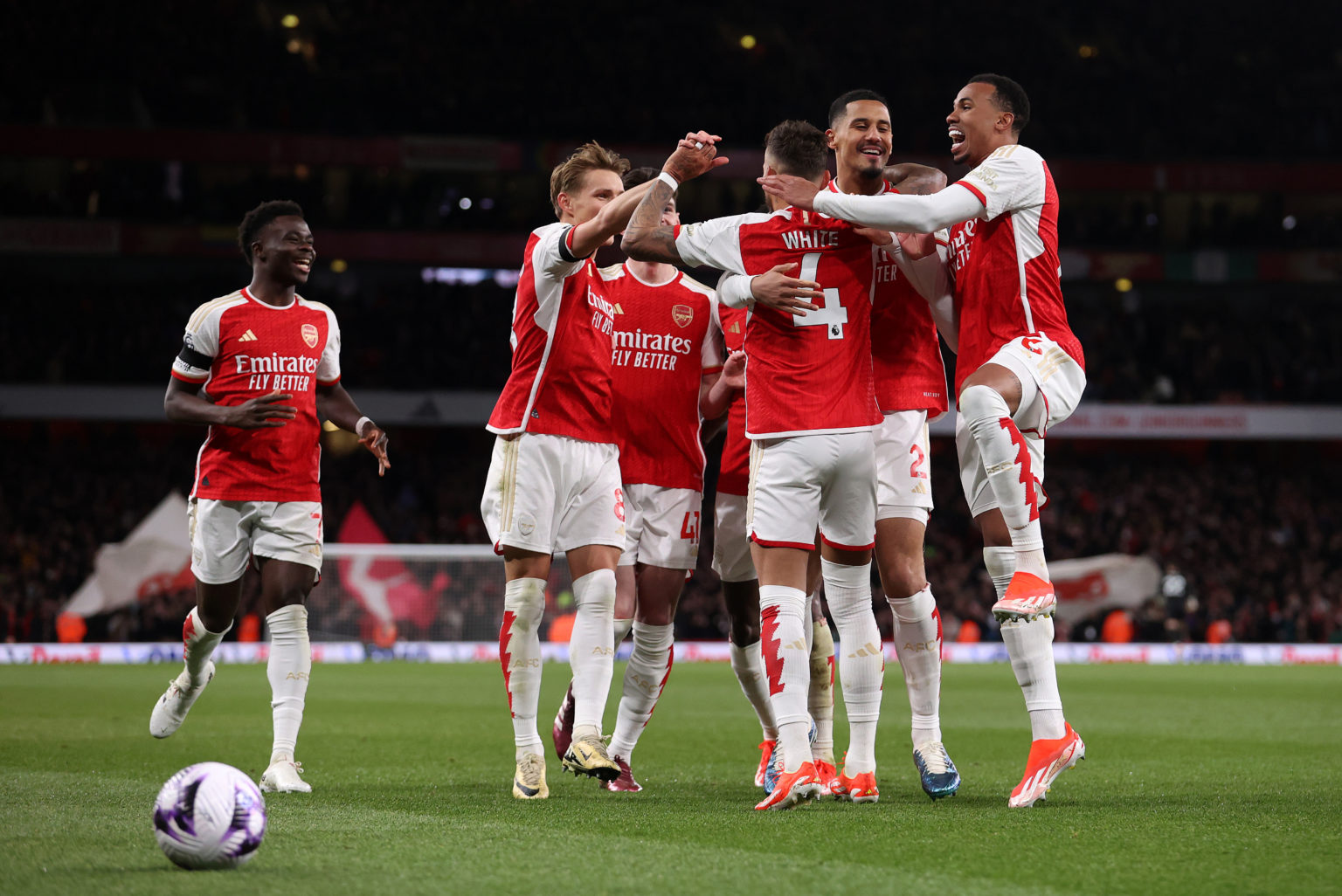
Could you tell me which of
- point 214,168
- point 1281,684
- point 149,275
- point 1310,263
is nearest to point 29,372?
point 149,275

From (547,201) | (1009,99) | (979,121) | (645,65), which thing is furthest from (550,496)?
(645,65)

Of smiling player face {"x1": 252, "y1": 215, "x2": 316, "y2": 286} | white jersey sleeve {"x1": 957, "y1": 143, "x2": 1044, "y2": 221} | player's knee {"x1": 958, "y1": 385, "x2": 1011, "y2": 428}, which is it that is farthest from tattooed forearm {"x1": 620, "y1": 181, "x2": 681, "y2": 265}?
smiling player face {"x1": 252, "y1": 215, "x2": 316, "y2": 286}

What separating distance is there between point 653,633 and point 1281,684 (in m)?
12.7

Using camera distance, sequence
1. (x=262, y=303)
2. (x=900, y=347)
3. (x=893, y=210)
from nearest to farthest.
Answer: (x=893, y=210) → (x=900, y=347) → (x=262, y=303)

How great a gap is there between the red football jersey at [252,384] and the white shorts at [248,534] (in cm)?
5

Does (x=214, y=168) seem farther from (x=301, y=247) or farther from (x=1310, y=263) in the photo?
(x=301, y=247)

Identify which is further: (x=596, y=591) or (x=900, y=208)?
(x=596, y=591)

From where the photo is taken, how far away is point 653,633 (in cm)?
665

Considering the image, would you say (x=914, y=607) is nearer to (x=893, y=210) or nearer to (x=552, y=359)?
(x=893, y=210)

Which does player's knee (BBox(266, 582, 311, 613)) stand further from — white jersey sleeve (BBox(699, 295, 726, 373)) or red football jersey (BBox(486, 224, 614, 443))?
white jersey sleeve (BBox(699, 295, 726, 373))

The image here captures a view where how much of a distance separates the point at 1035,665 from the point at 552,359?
7.62ft

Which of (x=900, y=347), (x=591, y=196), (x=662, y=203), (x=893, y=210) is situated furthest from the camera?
(x=591, y=196)

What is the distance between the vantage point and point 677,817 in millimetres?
4922

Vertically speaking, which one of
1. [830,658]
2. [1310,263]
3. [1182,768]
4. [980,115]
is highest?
[1310,263]
